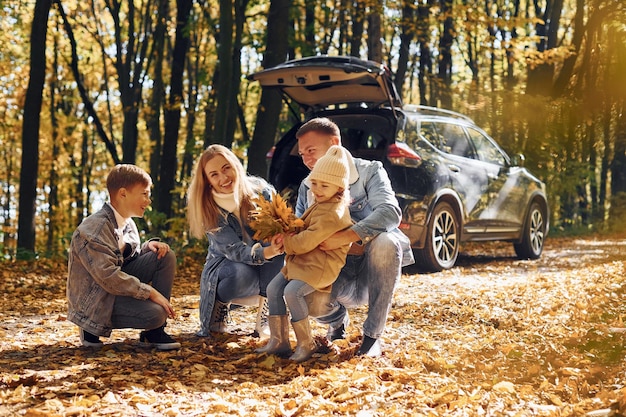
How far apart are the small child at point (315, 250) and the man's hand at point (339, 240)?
0.04m

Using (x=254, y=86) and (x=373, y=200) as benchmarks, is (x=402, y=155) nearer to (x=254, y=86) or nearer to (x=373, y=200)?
(x=373, y=200)

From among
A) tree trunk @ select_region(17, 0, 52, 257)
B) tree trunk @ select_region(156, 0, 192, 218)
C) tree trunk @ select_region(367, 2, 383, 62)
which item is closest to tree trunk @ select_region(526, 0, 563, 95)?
tree trunk @ select_region(367, 2, 383, 62)

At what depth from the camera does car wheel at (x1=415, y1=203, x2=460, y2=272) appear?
9.16 meters

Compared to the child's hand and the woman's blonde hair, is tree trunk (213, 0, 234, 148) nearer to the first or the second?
the woman's blonde hair

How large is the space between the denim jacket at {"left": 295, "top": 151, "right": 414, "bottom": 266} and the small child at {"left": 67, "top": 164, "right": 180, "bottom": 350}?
1136 mm

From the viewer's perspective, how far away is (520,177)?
11164mm

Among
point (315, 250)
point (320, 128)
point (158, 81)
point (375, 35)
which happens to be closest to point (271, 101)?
point (375, 35)

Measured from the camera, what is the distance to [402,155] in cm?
862

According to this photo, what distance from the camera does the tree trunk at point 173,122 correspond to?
586 inches

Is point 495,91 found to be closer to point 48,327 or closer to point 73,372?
point 48,327

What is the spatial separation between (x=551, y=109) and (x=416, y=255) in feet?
8.91

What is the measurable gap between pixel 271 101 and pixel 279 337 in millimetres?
8122

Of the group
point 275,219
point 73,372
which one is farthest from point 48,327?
point 275,219

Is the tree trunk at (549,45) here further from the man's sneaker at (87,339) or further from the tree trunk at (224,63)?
the man's sneaker at (87,339)
